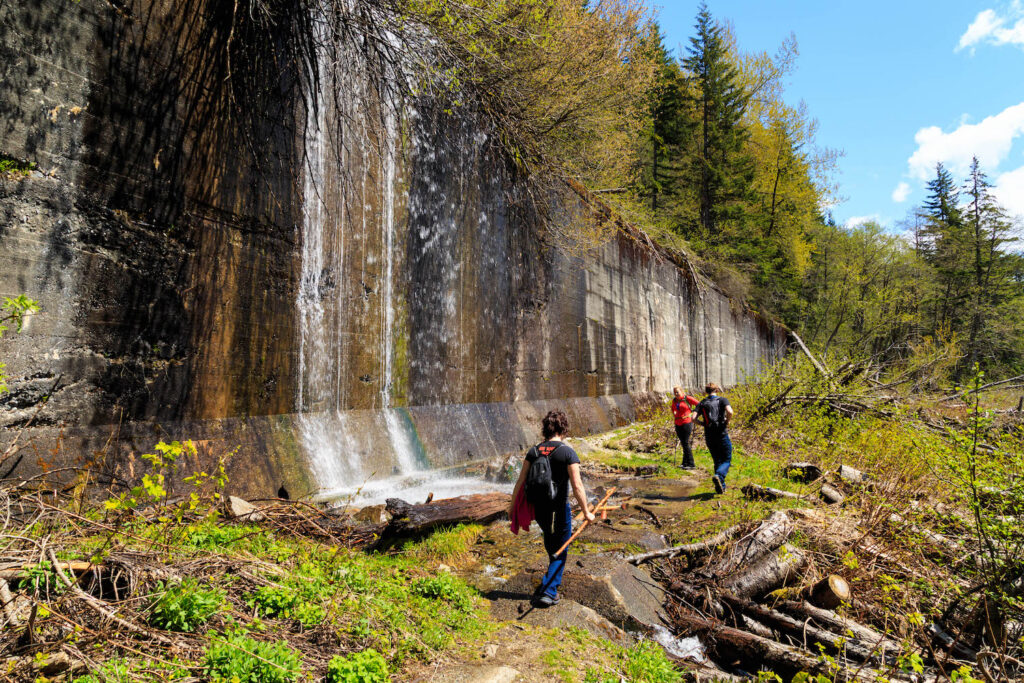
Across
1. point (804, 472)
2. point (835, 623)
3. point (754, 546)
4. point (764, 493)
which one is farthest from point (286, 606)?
point (804, 472)

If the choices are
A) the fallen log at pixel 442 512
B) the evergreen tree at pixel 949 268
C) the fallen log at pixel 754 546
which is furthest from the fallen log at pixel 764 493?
the evergreen tree at pixel 949 268

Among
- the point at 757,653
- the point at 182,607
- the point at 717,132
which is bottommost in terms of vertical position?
the point at 757,653

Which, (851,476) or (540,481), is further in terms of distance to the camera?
(851,476)

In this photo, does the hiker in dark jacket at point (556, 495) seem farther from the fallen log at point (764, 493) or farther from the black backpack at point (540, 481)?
the fallen log at point (764, 493)

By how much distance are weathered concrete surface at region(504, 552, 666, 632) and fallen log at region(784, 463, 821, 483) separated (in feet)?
13.7

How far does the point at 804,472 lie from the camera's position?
26.4ft

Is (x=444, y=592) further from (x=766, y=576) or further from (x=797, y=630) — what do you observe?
(x=766, y=576)

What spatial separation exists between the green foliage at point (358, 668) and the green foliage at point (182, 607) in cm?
67

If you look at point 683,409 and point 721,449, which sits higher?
point 683,409

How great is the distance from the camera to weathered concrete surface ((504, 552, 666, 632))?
13.9 ft

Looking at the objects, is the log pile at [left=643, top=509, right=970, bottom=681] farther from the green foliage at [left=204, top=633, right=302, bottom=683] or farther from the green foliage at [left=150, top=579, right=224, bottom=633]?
the green foliage at [left=150, top=579, right=224, bottom=633]

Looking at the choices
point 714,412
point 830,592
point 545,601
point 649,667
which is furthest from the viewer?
point 714,412

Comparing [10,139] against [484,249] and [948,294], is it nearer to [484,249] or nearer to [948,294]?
[484,249]

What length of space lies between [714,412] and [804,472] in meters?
1.40
